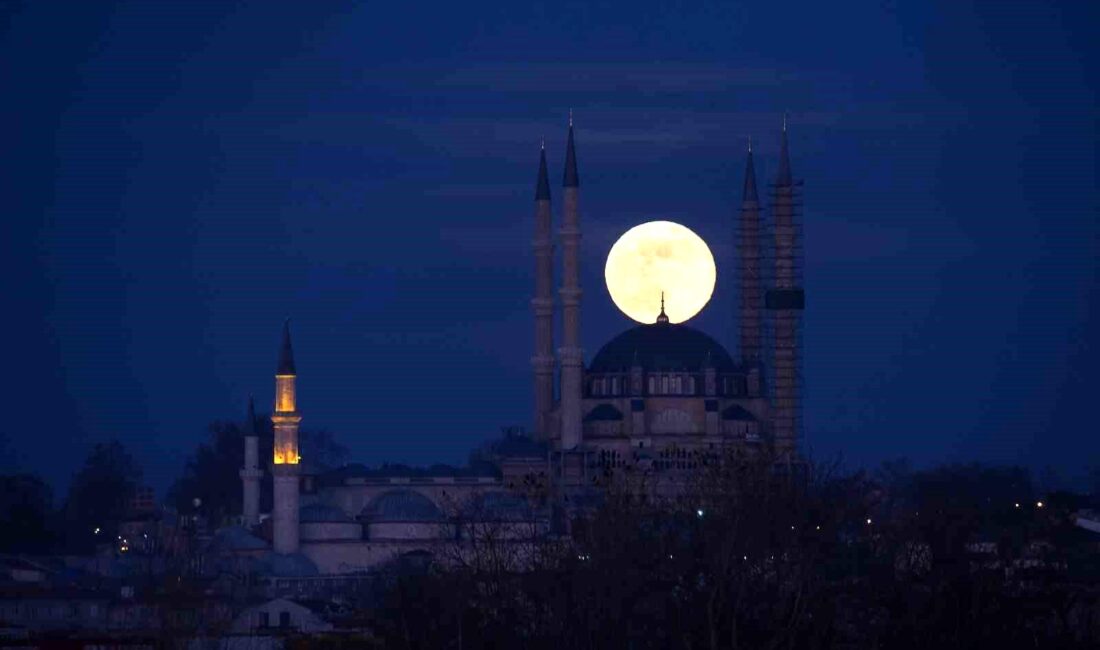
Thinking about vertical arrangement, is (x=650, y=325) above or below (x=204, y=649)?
above

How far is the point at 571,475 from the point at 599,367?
22.6 ft

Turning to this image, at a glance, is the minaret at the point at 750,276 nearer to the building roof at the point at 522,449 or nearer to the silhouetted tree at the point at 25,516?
the building roof at the point at 522,449

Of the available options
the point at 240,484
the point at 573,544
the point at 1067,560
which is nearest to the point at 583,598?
the point at 573,544

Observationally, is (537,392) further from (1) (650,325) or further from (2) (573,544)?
(2) (573,544)

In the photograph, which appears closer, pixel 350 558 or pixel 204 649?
pixel 204 649

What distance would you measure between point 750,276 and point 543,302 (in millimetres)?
5904

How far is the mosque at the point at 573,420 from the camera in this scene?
8400 centimetres

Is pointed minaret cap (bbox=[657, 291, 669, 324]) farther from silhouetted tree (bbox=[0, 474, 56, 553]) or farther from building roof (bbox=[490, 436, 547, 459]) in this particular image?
silhouetted tree (bbox=[0, 474, 56, 553])

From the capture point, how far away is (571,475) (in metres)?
85.9

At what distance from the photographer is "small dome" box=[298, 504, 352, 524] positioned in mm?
85375

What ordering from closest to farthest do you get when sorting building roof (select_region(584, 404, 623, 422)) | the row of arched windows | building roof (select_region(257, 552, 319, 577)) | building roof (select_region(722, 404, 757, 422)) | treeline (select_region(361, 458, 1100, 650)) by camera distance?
treeline (select_region(361, 458, 1100, 650)) < building roof (select_region(257, 552, 319, 577)) < building roof (select_region(722, 404, 757, 422)) < building roof (select_region(584, 404, 623, 422)) < the row of arched windows

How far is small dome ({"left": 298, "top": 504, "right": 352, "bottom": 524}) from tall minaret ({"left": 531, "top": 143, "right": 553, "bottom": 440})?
20.4ft

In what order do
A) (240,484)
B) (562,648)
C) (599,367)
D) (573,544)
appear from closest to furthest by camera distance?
(562,648) → (573,544) → (599,367) → (240,484)

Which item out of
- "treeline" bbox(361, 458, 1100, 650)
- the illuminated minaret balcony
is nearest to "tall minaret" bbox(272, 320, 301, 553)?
the illuminated minaret balcony
